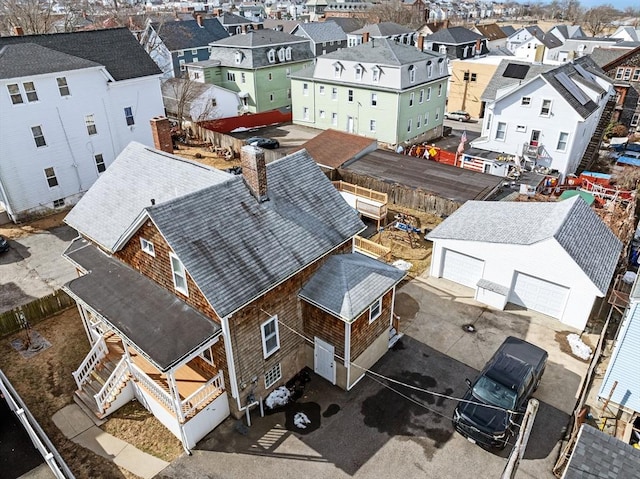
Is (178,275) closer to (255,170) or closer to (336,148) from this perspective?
(255,170)

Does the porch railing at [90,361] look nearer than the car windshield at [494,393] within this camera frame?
No

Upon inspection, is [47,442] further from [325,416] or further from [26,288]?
[26,288]

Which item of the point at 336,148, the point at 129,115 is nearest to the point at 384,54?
the point at 336,148

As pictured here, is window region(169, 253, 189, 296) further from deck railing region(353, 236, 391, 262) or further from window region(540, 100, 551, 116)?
window region(540, 100, 551, 116)

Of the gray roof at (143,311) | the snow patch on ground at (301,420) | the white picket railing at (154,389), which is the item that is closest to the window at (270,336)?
the gray roof at (143,311)

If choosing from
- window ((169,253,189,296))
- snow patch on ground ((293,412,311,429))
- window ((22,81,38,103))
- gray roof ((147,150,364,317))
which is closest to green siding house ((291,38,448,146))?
gray roof ((147,150,364,317))

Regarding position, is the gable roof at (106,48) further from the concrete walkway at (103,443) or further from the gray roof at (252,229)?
the concrete walkway at (103,443)
